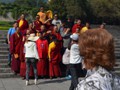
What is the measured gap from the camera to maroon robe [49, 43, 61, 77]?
13648 millimetres

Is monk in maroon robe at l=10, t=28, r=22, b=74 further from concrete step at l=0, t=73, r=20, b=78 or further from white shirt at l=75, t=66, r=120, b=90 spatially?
white shirt at l=75, t=66, r=120, b=90

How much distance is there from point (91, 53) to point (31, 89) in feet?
28.8

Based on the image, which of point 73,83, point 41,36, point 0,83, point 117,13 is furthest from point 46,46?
point 117,13

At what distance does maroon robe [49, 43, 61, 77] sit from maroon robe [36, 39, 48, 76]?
0.19 m

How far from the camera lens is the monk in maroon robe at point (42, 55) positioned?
13.4 m

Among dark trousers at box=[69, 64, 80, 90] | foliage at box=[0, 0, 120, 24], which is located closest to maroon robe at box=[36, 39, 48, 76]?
dark trousers at box=[69, 64, 80, 90]

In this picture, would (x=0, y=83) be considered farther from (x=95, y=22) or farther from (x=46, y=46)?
(x=95, y=22)

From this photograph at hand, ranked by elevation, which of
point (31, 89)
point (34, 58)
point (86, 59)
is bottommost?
point (31, 89)

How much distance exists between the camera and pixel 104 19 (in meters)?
38.4

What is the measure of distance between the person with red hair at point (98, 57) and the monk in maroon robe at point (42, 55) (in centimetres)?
1045

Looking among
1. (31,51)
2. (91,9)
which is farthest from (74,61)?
(91,9)

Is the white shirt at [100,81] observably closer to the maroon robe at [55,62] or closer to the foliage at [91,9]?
the maroon robe at [55,62]

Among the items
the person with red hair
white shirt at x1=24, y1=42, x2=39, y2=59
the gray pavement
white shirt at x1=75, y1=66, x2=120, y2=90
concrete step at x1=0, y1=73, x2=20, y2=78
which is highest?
the person with red hair

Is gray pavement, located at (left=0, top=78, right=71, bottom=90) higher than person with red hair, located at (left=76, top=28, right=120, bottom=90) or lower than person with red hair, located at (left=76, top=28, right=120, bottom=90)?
lower
